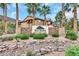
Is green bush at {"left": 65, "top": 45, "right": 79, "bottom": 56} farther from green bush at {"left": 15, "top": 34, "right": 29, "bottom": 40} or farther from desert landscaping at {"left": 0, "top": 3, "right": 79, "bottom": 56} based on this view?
green bush at {"left": 15, "top": 34, "right": 29, "bottom": 40}

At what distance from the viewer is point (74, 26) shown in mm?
4598

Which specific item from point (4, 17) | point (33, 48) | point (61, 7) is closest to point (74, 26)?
point (61, 7)

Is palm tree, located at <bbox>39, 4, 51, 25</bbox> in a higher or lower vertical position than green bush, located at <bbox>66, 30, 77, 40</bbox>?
higher

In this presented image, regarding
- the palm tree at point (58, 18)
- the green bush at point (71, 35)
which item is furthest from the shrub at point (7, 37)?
the green bush at point (71, 35)

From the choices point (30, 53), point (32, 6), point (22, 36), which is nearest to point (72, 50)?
point (30, 53)

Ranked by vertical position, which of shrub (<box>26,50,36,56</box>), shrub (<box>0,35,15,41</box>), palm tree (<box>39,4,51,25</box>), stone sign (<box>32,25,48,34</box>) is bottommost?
shrub (<box>26,50,36,56</box>)

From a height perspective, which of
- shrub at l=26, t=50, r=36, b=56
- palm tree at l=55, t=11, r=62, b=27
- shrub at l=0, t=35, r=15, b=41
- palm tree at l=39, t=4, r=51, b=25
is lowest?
shrub at l=26, t=50, r=36, b=56

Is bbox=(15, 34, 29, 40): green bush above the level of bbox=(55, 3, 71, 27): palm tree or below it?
below

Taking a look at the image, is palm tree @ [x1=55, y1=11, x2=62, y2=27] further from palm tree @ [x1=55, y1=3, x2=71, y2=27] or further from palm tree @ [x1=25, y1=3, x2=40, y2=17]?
palm tree @ [x1=25, y1=3, x2=40, y2=17]

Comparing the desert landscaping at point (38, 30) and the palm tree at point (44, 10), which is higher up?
the palm tree at point (44, 10)

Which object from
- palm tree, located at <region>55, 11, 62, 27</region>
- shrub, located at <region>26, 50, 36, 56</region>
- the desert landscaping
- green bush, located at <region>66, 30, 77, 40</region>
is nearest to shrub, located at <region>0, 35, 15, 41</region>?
the desert landscaping

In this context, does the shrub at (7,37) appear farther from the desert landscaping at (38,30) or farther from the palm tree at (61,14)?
the palm tree at (61,14)

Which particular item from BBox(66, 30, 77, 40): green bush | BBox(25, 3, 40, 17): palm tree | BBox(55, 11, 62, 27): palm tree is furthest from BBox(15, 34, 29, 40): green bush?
BBox(66, 30, 77, 40): green bush

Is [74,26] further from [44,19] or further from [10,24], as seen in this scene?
[10,24]
